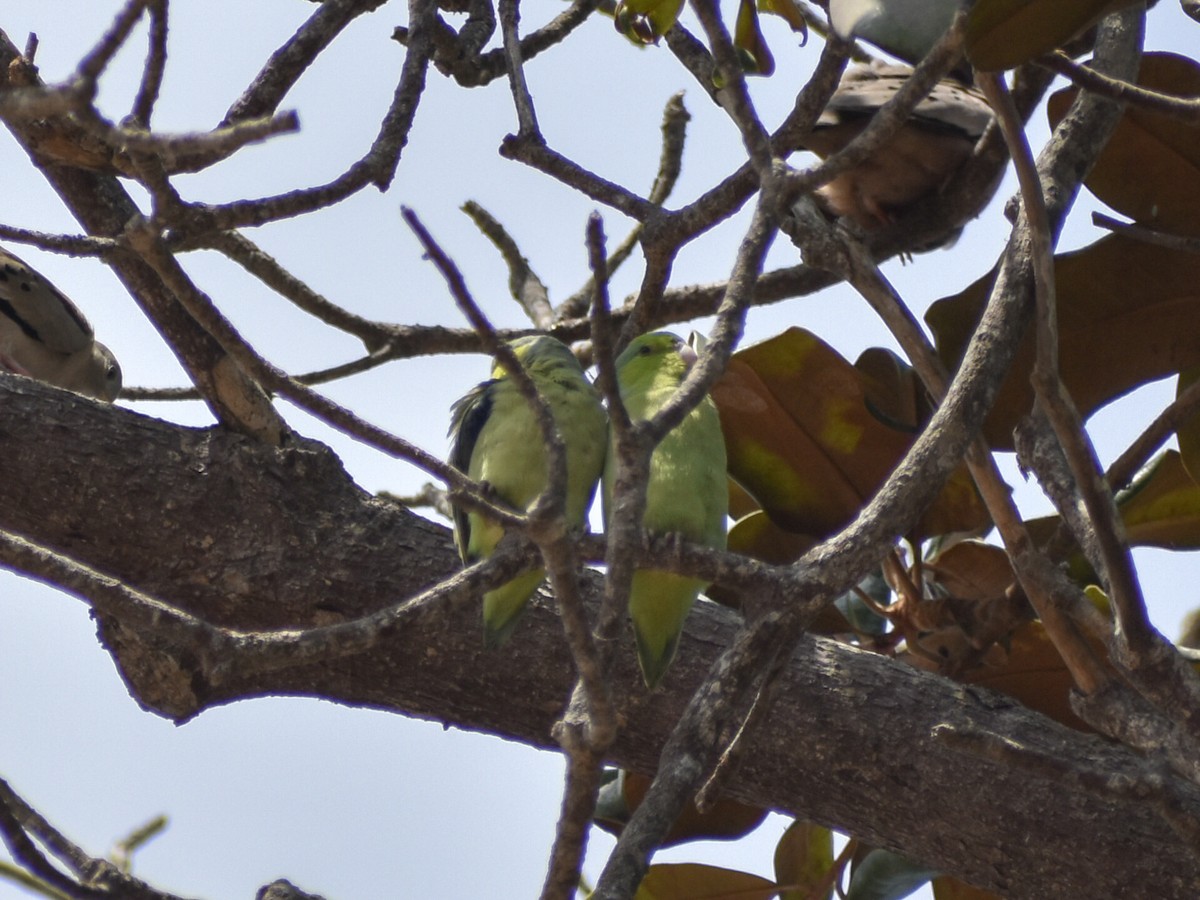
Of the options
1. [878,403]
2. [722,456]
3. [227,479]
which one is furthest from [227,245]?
[878,403]

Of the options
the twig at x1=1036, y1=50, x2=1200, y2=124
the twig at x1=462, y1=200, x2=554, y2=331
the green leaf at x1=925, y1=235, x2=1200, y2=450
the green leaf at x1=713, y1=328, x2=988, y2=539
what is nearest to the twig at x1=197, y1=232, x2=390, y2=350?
the twig at x1=462, y1=200, x2=554, y2=331

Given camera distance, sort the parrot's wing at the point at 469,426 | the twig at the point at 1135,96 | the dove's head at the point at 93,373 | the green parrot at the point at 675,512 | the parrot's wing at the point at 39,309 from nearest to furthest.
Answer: the twig at the point at 1135,96, the green parrot at the point at 675,512, the parrot's wing at the point at 469,426, the parrot's wing at the point at 39,309, the dove's head at the point at 93,373

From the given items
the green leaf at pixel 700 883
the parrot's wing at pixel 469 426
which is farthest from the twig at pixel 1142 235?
the green leaf at pixel 700 883

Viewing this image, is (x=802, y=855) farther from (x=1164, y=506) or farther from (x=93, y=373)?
(x=93, y=373)

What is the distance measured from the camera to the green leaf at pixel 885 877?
6.80 ft

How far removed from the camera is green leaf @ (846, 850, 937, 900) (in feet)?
6.80

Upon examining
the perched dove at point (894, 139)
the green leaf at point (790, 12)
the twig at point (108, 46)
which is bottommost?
the twig at point (108, 46)

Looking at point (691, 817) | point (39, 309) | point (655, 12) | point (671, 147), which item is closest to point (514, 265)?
point (671, 147)

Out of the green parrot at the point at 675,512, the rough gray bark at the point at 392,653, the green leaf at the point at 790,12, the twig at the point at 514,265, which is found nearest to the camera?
the green parrot at the point at 675,512

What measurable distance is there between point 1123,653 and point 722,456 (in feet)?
2.08

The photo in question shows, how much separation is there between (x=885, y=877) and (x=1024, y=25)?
1.35 metres

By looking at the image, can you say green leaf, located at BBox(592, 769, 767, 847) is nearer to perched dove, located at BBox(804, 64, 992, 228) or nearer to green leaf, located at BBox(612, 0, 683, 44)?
perched dove, located at BBox(804, 64, 992, 228)

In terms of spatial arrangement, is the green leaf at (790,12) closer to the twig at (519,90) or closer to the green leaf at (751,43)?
the green leaf at (751,43)

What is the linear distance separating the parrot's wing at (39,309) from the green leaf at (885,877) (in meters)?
3.05
